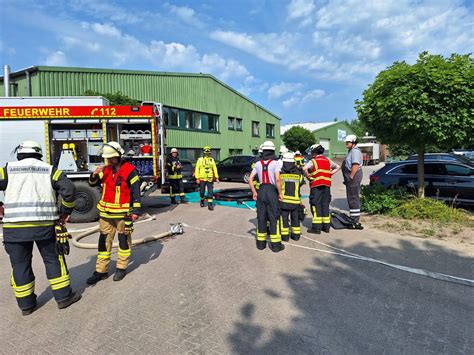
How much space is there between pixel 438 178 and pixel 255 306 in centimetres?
661

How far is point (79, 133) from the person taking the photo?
7.55 metres

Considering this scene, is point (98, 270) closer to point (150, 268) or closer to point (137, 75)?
point (150, 268)

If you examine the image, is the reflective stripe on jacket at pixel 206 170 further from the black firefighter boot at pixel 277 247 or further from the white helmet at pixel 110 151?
the white helmet at pixel 110 151

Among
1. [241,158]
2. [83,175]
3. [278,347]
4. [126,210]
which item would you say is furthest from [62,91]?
[278,347]

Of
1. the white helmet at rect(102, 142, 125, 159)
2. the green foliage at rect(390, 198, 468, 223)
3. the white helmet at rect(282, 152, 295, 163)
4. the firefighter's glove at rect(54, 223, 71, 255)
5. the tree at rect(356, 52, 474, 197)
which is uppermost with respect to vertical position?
the tree at rect(356, 52, 474, 197)

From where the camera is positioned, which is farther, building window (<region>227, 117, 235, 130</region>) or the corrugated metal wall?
building window (<region>227, 117, 235, 130</region>)

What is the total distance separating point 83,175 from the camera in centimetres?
732

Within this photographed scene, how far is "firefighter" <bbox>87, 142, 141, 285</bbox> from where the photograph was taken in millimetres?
4016

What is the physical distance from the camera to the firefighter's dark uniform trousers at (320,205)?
5943 mm

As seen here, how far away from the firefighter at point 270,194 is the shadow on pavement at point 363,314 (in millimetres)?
819

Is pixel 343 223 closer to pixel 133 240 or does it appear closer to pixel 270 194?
pixel 270 194

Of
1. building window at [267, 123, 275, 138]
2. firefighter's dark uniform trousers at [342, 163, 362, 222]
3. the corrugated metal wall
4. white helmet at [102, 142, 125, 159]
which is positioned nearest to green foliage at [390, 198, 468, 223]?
firefighter's dark uniform trousers at [342, 163, 362, 222]

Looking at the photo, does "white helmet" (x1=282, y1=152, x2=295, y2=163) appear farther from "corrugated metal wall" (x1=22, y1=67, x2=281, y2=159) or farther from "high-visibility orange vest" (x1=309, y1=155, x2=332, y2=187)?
"corrugated metal wall" (x1=22, y1=67, x2=281, y2=159)

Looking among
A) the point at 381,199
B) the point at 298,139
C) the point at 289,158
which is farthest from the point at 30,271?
the point at 298,139
